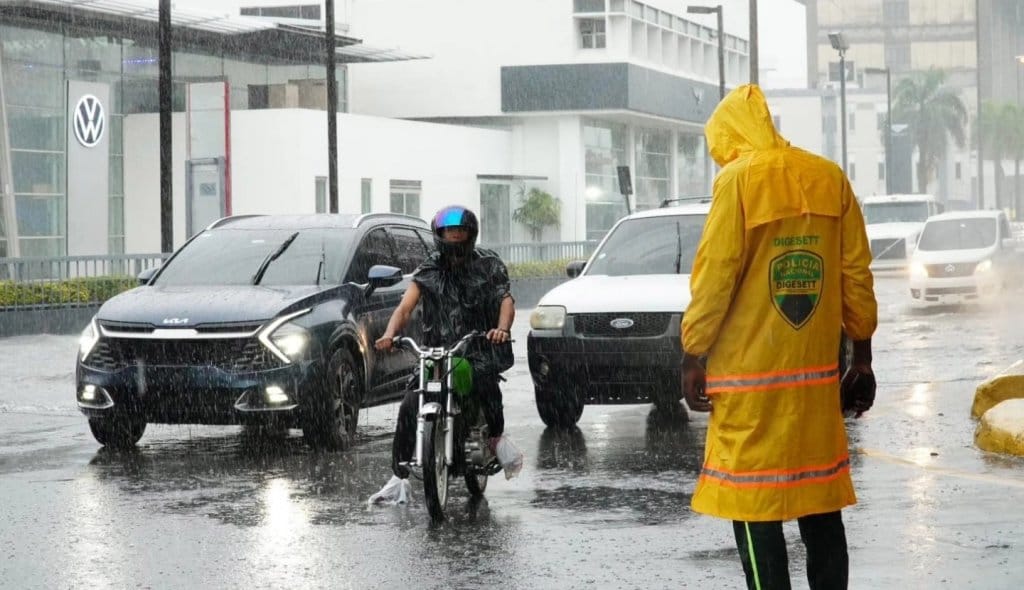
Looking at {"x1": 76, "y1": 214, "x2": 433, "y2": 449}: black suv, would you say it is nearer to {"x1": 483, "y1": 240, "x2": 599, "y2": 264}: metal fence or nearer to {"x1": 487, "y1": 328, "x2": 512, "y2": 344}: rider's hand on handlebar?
{"x1": 487, "y1": 328, "x2": 512, "y2": 344}: rider's hand on handlebar

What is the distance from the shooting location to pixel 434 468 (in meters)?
8.97

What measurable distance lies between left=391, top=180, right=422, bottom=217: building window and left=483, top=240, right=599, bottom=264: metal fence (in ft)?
26.5

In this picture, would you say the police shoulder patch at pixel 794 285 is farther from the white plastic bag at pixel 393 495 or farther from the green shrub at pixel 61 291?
the green shrub at pixel 61 291

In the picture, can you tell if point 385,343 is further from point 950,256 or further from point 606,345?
point 950,256

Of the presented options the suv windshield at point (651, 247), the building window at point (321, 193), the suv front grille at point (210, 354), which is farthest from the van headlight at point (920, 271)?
the building window at point (321, 193)

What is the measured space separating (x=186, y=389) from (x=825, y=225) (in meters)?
7.28

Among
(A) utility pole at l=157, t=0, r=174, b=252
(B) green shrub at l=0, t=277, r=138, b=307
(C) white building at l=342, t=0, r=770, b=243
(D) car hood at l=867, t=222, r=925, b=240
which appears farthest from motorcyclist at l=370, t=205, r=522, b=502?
(C) white building at l=342, t=0, r=770, b=243

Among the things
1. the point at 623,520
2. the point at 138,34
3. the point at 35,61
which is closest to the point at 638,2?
the point at 138,34

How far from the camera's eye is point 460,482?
10805 millimetres

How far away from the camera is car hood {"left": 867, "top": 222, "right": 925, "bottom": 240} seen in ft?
146

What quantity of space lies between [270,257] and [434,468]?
472cm

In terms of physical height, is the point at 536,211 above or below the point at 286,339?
above

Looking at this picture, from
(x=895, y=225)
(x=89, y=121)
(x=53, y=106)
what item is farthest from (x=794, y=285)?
(x=895, y=225)

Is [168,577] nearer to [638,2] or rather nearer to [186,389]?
[186,389]
